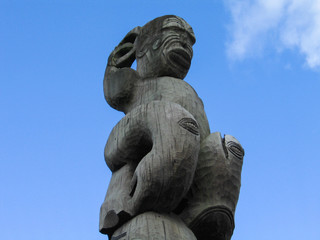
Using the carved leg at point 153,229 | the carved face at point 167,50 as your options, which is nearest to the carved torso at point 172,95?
the carved face at point 167,50

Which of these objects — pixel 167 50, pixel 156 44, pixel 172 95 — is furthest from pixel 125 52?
pixel 172 95

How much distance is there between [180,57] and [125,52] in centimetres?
77

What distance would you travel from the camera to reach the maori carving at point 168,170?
3430 millimetres

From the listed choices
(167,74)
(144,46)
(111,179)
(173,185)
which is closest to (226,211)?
(173,185)

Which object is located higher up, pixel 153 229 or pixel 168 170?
pixel 168 170

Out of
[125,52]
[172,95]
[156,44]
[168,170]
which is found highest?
[125,52]

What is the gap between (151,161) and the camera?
3467 mm

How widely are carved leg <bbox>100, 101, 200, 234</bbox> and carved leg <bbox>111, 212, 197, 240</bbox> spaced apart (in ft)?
0.22

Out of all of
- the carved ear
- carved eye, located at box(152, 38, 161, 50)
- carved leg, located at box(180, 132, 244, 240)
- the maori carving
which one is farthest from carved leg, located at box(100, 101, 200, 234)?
the carved ear

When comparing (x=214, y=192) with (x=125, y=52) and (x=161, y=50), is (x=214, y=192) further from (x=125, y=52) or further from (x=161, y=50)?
(x=125, y=52)

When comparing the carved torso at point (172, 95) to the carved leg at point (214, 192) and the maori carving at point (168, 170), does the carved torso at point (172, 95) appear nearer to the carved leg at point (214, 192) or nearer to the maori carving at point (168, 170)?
the maori carving at point (168, 170)

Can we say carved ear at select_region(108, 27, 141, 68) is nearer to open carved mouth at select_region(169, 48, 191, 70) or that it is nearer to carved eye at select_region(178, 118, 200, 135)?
open carved mouth at select_region(169, 48, 191, 70)

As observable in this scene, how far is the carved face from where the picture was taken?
476 centimetres

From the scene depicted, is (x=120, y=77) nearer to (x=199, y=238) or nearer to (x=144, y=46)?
(x=144, y=46)
